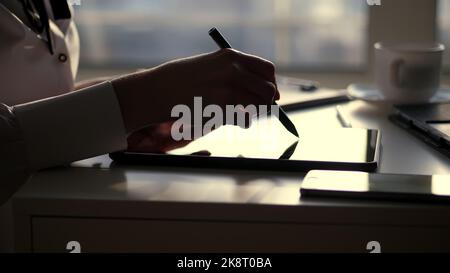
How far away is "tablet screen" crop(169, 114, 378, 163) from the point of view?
2.56 feet

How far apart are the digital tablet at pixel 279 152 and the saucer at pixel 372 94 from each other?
24 cm

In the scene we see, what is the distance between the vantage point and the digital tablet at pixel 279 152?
0.75 metres

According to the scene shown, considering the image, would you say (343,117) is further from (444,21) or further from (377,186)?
(444,21)

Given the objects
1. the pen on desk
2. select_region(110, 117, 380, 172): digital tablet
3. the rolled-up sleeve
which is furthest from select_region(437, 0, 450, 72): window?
the rolled-up sleeve

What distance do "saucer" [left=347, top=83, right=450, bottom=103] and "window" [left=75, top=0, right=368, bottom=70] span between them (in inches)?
24.4

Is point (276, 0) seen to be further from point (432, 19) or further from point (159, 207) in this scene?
point (159, 207)

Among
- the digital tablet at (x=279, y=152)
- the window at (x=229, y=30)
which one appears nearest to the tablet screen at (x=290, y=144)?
the digital tablet at (x=279, y=152)

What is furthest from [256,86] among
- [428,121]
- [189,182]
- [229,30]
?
[229,30]

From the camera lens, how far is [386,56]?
112 centimetres

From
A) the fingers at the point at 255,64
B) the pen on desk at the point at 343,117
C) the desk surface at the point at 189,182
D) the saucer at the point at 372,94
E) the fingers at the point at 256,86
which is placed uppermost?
the fingers at the point at 255,64

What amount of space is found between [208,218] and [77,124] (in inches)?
8.7

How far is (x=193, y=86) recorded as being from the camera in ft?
2.54

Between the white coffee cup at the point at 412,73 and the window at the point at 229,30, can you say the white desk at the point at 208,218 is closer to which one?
the white coffee cup at the point at 412,73

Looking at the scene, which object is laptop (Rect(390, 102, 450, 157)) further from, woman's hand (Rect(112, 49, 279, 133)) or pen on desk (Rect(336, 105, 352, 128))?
woman's hand (Rect(112, 49, 279, 133))
